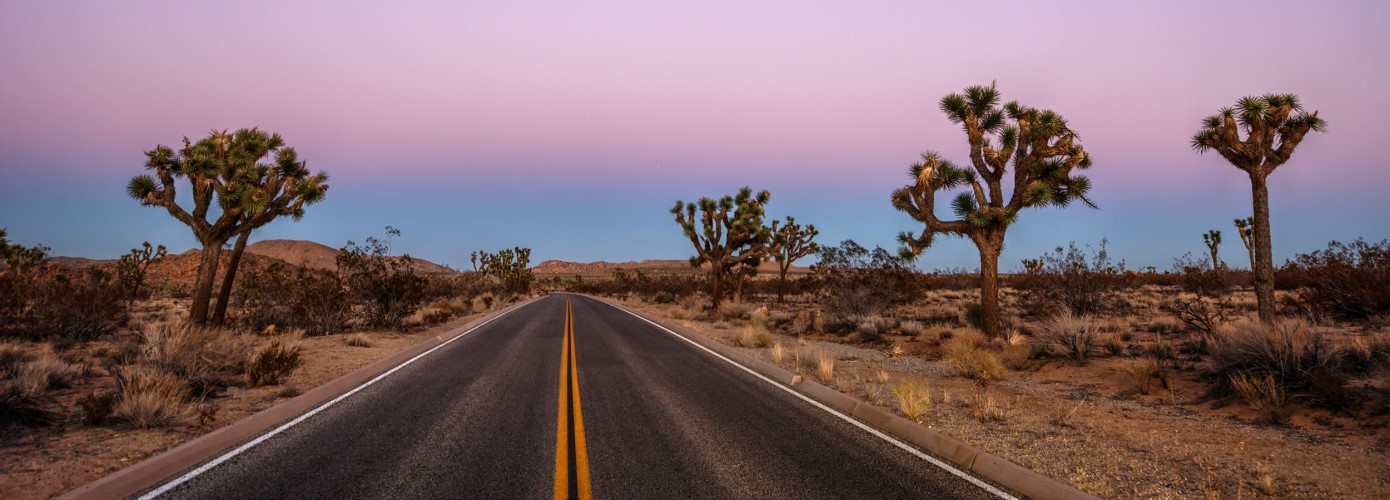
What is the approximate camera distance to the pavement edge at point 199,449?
207 inches

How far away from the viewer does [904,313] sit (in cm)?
2694

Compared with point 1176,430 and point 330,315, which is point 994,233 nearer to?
point 1176,430

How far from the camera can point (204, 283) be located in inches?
699

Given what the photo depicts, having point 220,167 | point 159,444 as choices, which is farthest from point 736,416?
point 220,167

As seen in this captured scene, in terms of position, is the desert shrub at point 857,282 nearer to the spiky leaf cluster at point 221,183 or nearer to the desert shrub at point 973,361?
the desert shrub at point 973,361

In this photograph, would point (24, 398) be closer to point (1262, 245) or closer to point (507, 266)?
point (1262, 245)

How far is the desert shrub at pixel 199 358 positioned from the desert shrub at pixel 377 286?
8.98m

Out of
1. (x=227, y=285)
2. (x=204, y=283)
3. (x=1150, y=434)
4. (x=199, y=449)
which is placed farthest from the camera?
(x=227, y=285)

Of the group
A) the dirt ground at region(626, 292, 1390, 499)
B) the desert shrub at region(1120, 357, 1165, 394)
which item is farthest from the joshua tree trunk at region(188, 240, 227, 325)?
the desert shrub at region(1120, 357, 1165, 394)

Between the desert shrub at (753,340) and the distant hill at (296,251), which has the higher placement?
the distant hill at (296,251)

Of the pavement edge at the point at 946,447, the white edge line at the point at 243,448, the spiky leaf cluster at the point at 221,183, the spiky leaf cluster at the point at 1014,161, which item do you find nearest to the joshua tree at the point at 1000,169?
the spiky leaf cluster at the point at 1014,161

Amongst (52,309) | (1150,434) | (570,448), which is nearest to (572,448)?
(570,448)

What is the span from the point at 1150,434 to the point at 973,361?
492 centimetres

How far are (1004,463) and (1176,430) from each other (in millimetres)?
3447
